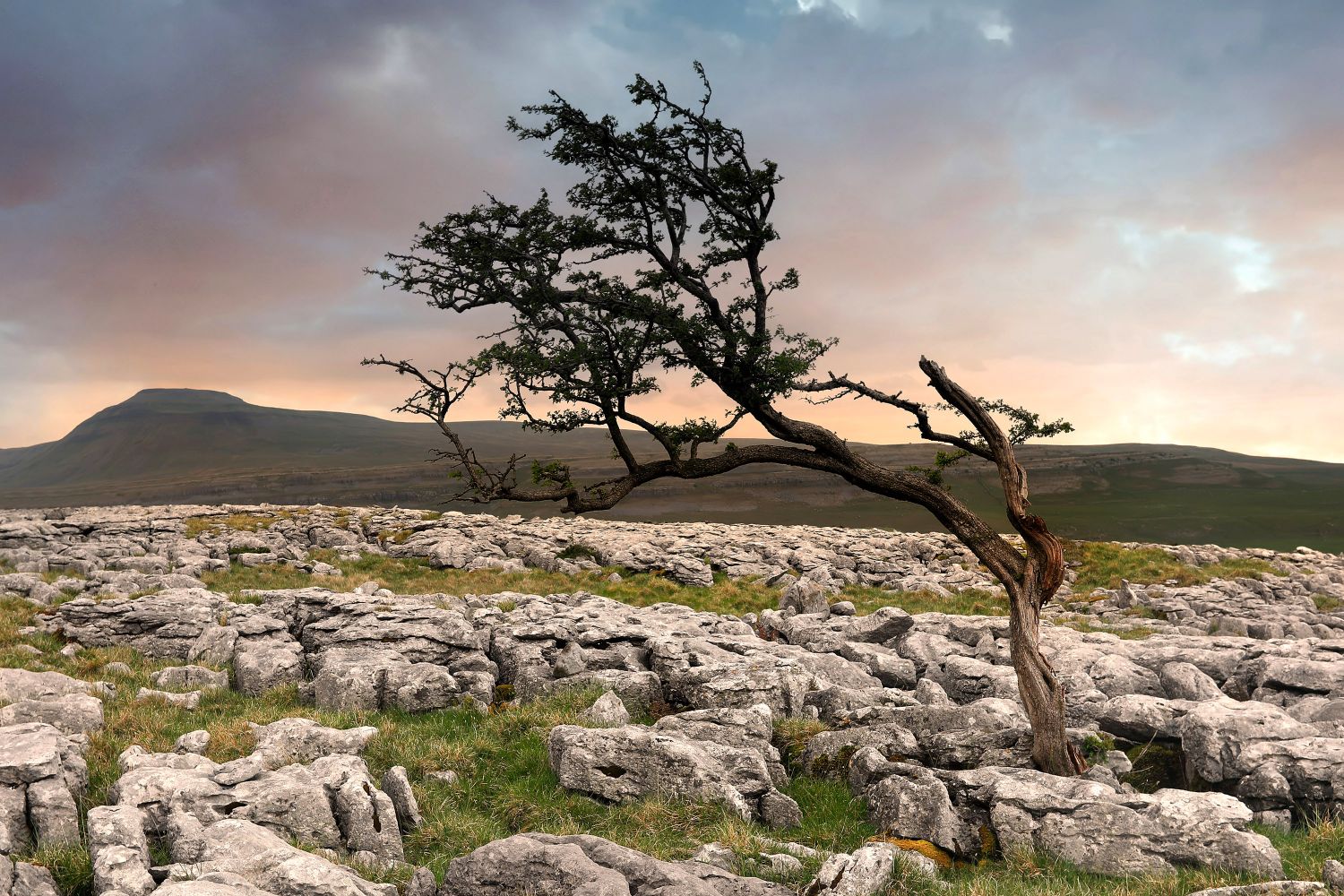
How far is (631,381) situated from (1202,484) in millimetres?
181758

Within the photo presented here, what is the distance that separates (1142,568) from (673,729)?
138 ft

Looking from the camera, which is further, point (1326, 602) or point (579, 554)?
point (579, 554)

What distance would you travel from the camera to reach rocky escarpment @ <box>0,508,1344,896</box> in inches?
368

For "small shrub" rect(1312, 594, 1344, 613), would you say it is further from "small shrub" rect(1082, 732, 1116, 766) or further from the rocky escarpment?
"small shrub" rect(1082, 732, 1116, 766)

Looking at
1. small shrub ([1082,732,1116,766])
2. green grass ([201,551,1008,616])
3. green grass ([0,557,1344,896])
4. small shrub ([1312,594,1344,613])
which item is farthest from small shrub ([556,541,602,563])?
small shrub ([1312,594,1344,613])

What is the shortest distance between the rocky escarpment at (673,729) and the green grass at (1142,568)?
383 inches

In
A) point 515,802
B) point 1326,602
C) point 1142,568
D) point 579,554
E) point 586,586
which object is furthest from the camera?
point 579,554

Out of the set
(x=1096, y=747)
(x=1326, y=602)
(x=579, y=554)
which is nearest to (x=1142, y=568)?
(x=1326, y=602)

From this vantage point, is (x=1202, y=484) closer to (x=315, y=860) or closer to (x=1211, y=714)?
(x=1211, y=714)

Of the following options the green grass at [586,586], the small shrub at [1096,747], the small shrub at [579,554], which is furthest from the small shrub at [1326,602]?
the small shrub at [579,554]

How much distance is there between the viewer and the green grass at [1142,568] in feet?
140

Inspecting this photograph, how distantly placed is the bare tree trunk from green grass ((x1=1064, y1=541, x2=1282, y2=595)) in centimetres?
3125

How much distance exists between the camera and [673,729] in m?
13.7

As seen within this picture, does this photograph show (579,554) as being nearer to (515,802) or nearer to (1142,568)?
(1142,568)
